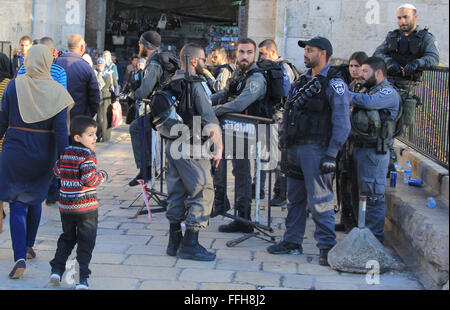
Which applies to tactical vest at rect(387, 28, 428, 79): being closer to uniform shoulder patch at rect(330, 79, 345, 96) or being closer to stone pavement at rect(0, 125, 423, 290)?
uniform shoulder patch at rect(330, 79, 345, 96)

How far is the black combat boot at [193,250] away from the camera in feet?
18.0

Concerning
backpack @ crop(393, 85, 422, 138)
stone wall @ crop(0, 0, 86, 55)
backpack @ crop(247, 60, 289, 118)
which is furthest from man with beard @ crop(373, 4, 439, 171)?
stone wall @ crop(0, 0, 86, 55)

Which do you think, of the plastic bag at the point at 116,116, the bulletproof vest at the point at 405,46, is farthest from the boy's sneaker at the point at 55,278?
the plastic bag at the point at 116,116

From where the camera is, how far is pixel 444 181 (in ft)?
18.3

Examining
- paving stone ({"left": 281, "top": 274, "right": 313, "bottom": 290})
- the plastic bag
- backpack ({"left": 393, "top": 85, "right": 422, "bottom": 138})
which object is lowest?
paving stone ({"left": 281, "top": 274, "right": 313, "bottom": 290})

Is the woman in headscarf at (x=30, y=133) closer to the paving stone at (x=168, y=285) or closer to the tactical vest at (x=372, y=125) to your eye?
the paving stone at (x=168, y=285)

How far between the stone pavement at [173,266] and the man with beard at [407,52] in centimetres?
214

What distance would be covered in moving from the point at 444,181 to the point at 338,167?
132cm

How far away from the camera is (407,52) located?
290 inches

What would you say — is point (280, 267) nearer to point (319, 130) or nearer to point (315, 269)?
point (315, 269)

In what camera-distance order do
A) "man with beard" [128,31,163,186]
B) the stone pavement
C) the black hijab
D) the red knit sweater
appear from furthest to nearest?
1. "man with beard" [128,31,163,186]
2. the black hijab
3. the stone pavement
4. the red knit sweater

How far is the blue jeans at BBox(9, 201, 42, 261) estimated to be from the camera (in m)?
4.97

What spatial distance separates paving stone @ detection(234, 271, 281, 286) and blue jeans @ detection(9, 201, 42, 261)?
6.02ft

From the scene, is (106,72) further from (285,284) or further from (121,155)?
(285,284)
